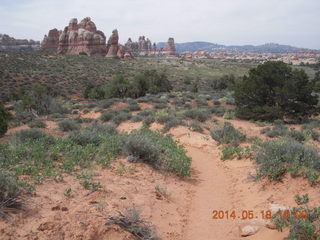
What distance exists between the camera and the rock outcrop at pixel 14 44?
379 feet

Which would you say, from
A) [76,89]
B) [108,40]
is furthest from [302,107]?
[108,40]

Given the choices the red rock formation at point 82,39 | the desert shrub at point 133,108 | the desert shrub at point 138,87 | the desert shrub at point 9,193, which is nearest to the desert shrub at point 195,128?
the desert shrub at point 133,108

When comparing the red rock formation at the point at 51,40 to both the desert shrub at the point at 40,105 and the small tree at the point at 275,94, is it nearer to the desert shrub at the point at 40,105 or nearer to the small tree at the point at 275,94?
the desert shrub at the point at 40,105

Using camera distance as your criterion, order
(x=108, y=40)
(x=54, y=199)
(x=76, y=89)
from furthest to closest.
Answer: (x=108, y=40) < (x=76, y=89) < (x=54, y=199)

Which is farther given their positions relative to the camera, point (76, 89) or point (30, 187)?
point (76, 89)

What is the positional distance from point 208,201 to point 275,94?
1215cm

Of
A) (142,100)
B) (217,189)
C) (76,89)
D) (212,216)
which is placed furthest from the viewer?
(76,89)

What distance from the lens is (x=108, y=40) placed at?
83.2 m

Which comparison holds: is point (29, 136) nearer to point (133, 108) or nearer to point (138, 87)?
point (133, 108)

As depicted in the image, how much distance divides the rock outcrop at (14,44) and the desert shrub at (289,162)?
127761mm

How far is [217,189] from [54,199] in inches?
154

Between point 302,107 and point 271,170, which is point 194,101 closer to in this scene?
point 302,107

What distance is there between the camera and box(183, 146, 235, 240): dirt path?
4.55 metres
